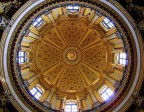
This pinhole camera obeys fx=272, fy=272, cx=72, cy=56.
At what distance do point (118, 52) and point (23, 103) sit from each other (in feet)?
46.5

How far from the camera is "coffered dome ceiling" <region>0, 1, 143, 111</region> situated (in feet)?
83.1

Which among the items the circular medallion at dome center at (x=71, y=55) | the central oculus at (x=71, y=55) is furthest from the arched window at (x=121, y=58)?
the central oculus at (x=71, y=55)

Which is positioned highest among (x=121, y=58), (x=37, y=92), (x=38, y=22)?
(x=38, y=22)

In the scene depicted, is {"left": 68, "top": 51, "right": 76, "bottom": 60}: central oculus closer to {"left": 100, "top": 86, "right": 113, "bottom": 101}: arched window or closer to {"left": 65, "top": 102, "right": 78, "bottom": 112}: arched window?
{"left": 100, "top": 86, "right": 113, "bottom": 101}: arched window

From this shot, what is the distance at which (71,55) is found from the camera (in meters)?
42.2

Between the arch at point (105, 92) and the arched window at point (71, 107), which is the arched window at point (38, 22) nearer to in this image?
the arched window at point (71, 107)

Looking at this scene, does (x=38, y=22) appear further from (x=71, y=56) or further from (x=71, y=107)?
(x=71, y=107)

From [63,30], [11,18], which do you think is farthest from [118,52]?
[11,18]

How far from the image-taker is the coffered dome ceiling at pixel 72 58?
25.3m

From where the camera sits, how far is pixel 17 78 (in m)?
25.7

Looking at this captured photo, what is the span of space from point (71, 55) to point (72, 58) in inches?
20.7

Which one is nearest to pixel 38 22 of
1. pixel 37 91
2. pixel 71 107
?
pixel 37 91

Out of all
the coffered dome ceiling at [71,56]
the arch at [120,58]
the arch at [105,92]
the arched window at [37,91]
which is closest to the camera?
the arch at [105,92]

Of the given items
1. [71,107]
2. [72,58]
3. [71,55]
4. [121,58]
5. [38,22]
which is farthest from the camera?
[72,58]
